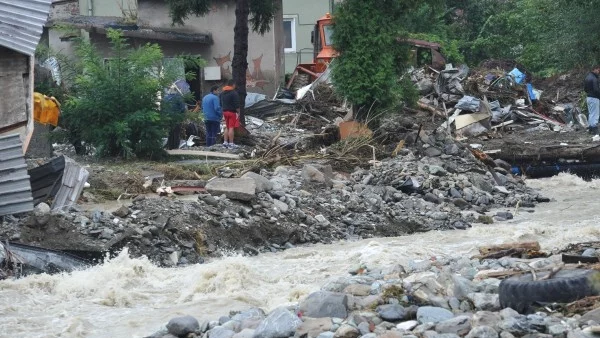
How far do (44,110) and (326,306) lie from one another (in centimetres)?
1191

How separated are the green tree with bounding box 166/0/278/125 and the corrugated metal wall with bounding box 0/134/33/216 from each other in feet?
33.7

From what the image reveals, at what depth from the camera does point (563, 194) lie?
20781 mm

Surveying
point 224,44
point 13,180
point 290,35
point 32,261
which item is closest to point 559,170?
point 13,180

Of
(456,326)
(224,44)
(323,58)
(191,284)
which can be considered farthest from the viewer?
(224,44)

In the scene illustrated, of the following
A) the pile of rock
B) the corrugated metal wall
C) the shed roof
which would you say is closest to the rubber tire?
the pile of rock

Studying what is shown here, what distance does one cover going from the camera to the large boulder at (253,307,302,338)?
27.7ft

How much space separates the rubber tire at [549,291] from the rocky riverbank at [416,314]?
0.06 feet

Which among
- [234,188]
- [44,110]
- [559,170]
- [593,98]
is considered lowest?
[559,170]

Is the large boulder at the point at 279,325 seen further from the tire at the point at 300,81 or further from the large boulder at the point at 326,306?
the tire at the point at 300,81

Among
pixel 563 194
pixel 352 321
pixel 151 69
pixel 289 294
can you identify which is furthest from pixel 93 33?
pixel 352 321

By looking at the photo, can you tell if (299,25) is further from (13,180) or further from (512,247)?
(512,247)

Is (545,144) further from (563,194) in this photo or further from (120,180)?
(120,180)

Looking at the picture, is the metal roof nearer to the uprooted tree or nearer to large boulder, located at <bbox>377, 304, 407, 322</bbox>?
the uprooted tree

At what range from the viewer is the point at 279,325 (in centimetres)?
854
